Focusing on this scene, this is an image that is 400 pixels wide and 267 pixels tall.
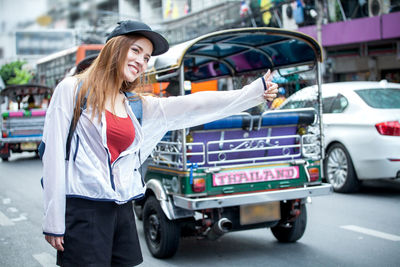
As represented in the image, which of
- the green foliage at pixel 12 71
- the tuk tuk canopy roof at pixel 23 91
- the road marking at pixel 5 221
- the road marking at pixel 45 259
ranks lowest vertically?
the road marking at pixel 45 259

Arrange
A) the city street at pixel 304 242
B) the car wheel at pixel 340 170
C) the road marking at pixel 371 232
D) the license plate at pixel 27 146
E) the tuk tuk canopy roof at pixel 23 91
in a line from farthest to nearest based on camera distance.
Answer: the tuk tuk canopy roof at pixel 23 91 → the license plate at pixel 27 146 → the car wheel at pixel 340 170 → the road marking at pixel 371 232 → the city street at pixel 304 242

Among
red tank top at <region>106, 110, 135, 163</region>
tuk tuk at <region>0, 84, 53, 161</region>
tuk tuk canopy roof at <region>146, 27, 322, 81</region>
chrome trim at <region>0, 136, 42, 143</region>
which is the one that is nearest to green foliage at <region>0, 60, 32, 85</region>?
tuk tuk at <region>0, 84, 53, 161</region>

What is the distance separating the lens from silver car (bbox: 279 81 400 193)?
7.61m

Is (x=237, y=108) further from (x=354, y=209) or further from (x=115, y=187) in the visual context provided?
(x=354, y=209)

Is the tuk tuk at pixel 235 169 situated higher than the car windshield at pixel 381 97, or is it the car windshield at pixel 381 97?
the car windshield at pixel 381 97

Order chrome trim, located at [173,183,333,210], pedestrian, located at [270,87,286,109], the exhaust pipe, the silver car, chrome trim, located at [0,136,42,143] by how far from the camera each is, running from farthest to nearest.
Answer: chrome trim, located at [0,136,42,143]
the silver car
pedestrian, located at [270,87,286,109]
the exhaust pipe
chrome trim, located at [173,183,333,210]

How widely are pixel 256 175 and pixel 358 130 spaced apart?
3.40 meters

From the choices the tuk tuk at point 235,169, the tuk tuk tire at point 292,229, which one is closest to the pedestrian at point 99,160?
the tuk tuk at point 235,169

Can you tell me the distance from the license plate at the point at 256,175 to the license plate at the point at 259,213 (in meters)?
0.25

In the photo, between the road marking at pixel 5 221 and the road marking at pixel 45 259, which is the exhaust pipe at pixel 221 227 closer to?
the road marking at pixel 45 259

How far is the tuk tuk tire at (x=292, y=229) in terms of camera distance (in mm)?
5586

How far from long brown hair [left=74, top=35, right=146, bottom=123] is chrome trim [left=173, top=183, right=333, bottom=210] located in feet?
7.39

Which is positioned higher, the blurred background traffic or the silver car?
the blurred background traffic

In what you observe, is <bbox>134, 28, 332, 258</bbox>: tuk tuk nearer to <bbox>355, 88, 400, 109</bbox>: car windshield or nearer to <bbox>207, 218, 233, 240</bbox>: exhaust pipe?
<bbox>207, 218, 233, 240</bbox>: exhaust pipe
